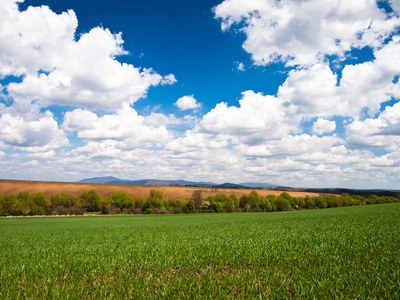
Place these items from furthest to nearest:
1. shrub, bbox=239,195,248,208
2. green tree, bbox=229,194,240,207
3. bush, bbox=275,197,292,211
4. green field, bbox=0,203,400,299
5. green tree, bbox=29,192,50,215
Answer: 1. shrub, bbox=239,195,248,208
2. green tree, bbox=229,194,240,207
3. bush, bbox=275,197,292,211
4. green tree, bbox=29,192,50,215
5. green field, bbox=0,203,400,299

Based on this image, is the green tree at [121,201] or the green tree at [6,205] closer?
the green tree at [6,205]

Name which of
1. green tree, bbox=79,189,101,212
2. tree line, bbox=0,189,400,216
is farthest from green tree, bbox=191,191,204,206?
green tree, bbox=79,189,101,212

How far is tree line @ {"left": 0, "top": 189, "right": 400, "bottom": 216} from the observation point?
78.4 meters

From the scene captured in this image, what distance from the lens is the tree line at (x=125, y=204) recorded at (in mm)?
78375

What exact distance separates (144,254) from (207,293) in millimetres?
4108

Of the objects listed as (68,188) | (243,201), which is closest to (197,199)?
(243,201)

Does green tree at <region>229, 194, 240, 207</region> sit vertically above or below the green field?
below

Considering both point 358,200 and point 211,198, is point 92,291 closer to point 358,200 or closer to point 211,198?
point 211,198

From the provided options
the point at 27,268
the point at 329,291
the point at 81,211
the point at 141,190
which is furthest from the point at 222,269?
the point at 141,190

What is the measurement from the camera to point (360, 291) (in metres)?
3.87

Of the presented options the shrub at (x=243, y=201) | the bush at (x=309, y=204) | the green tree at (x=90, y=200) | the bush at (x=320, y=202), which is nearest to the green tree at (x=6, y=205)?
the green tree at (x=90, y=200)

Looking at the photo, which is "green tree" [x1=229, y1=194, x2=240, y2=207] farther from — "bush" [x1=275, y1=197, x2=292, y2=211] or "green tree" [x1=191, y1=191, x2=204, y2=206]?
"bush" [x1=275, y1=197, x2=292, y2=211]

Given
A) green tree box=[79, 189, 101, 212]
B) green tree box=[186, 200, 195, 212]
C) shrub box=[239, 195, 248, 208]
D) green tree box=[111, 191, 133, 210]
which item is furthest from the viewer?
shrub box=[239, 195, 248, 208]

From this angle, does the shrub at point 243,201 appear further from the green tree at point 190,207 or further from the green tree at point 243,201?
the green tree at point 190,207
